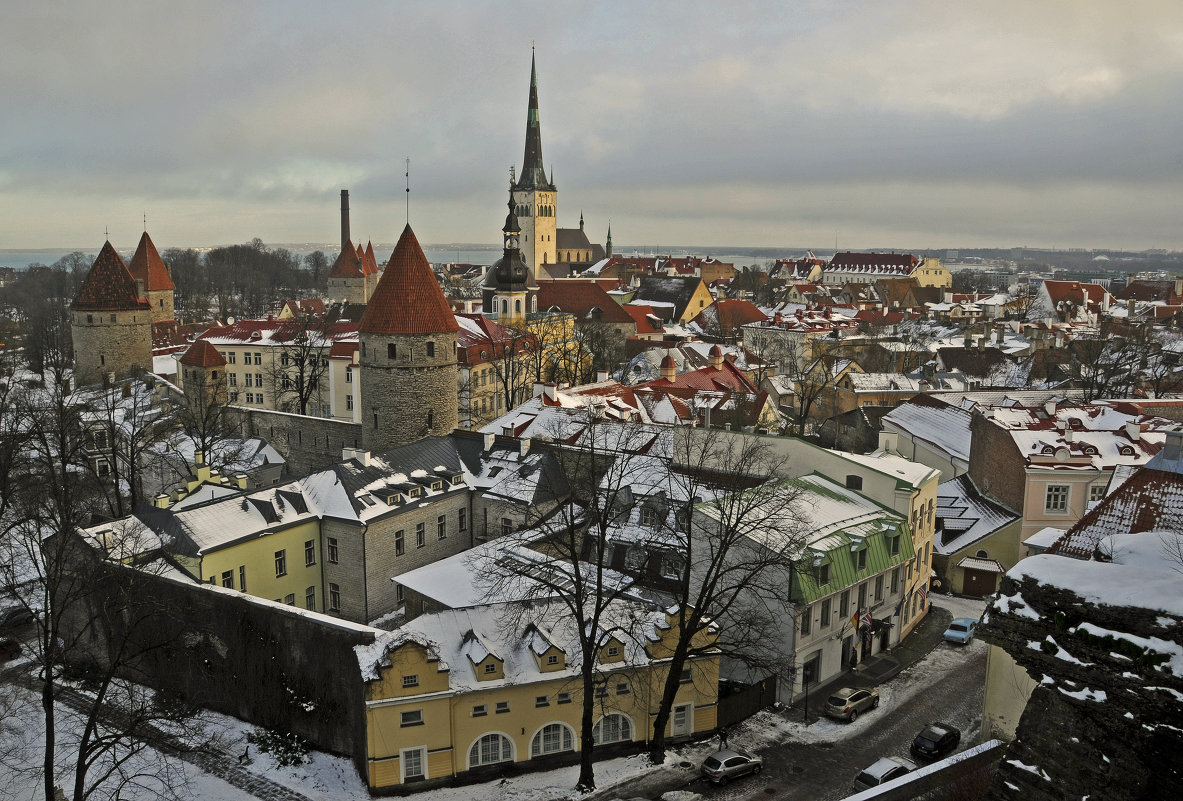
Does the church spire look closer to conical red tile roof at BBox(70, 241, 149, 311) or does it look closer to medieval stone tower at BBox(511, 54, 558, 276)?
medieval stone tower at BBox(511, 54, 558, 276)

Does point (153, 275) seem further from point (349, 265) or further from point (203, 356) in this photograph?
point (203, 356)

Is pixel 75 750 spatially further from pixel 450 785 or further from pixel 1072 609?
pixel 1072 609

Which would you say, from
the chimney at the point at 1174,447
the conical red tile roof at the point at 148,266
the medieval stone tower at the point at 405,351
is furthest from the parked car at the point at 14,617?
the conical red tile roof at the point at 148,266

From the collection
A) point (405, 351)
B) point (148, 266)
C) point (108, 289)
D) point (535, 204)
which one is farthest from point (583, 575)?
point (535, 204)

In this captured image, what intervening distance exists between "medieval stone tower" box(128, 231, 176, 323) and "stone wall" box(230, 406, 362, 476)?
30343 millimetres

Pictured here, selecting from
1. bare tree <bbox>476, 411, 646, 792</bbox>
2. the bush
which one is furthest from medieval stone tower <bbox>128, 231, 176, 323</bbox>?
the bush

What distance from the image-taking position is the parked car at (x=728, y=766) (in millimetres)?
18188

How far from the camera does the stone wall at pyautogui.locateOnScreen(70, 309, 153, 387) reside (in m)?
51.5

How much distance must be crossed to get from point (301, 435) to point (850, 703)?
26095 mm

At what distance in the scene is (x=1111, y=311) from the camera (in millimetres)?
92875

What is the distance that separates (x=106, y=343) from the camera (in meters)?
51.8

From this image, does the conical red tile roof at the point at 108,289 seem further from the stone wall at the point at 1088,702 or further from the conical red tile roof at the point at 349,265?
the stone wall at the point at 1088,702

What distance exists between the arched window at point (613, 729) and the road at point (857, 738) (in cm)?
145

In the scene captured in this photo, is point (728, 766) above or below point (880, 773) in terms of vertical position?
below
